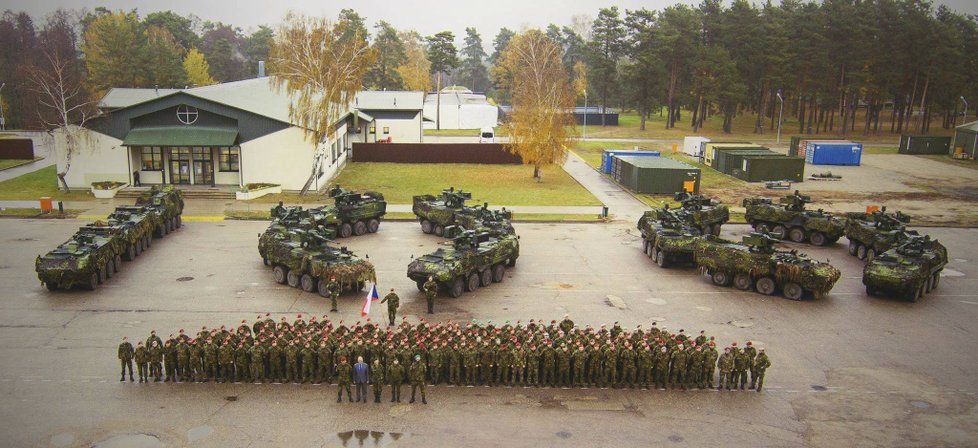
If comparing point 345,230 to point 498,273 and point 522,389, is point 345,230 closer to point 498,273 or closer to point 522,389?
point 498,273

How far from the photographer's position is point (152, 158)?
42.1 meters

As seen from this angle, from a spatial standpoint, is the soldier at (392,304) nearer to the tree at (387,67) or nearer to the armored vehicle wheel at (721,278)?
the armored vehicle wheel at (721,278)

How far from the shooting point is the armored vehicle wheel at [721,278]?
25766 millimetres

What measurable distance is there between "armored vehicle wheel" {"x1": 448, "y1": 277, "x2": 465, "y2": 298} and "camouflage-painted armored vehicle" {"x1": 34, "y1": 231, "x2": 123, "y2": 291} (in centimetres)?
1140

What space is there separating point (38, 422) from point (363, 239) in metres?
17.5

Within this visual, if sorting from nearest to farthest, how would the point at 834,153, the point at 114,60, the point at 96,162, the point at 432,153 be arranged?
the point at 96,162
the point at 432,153
the point at 834,153
the point at 114,60

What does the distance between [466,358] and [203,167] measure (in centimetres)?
3025

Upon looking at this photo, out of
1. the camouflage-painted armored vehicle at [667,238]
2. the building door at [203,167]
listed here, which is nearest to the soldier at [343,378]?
the camouflage-painted armored vehicle at [667,238]

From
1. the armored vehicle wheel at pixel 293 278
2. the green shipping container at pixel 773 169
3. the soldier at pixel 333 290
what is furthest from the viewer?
the green shipping container at pixel 773 169

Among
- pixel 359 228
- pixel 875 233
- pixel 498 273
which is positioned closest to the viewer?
pixel 498 273

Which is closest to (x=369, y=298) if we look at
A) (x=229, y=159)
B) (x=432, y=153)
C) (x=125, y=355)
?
(x=125, y=355)

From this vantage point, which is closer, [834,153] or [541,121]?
[541,121]

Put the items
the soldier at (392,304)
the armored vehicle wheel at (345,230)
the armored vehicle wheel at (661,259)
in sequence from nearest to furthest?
the soldier at (392,304) → the armored vehicle wheel at (661,259) → the armored vehicle wheel at (345,230)

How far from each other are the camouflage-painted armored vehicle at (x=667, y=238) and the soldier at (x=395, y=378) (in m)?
14.0
